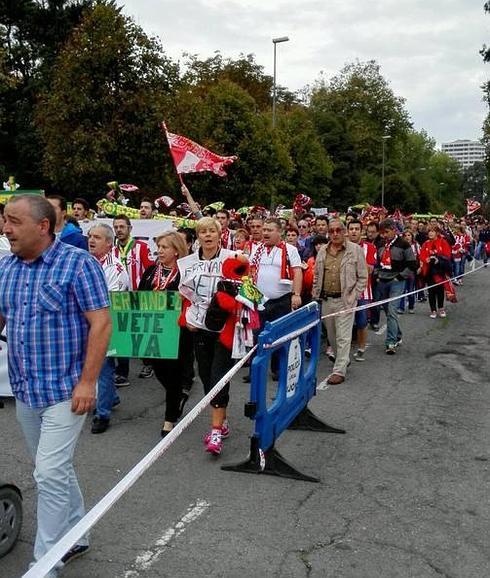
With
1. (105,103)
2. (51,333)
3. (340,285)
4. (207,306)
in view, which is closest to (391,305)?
(340,285)

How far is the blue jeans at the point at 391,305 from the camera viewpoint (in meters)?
10.4

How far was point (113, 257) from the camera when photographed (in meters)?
7.38

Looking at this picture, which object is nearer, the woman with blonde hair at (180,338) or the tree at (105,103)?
the woman with blonde hair at (180,338)

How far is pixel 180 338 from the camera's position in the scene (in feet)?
20.7

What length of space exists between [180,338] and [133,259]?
2055mm

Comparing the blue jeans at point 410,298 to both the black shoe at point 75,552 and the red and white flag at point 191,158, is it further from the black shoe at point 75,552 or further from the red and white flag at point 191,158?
the black shoe at point 75,552

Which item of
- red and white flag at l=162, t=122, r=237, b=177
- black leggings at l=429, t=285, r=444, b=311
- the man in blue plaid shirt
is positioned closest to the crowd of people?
the man in blue plaid shirt

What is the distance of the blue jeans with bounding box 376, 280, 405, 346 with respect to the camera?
1039cm

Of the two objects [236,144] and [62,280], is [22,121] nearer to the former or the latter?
[236,144]

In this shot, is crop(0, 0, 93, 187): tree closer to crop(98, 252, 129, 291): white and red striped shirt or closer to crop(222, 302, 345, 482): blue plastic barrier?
crop(98, 252, 129, 291): white and red striped shirt

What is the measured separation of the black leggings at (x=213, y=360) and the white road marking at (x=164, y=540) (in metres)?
1.18

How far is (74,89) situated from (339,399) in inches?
746

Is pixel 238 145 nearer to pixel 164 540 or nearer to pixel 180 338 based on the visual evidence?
pixel 180 338

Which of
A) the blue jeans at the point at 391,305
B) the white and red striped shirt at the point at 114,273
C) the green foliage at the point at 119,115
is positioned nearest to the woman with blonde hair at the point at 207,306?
the white and red striped shirt at the point at 114,273
